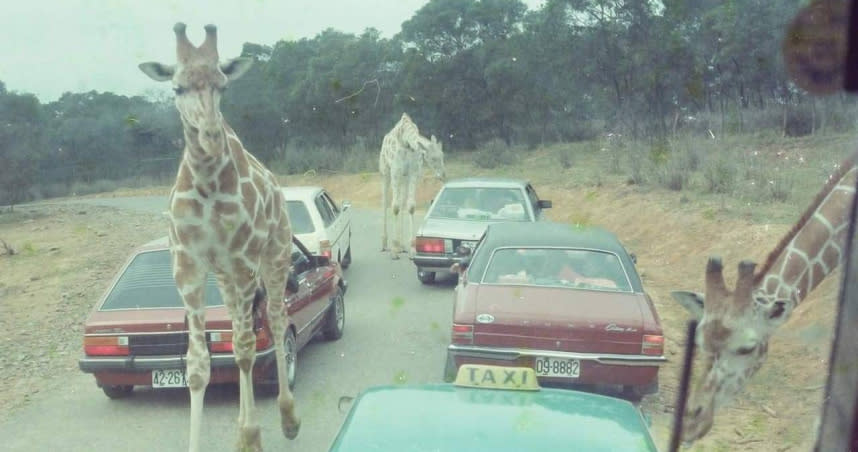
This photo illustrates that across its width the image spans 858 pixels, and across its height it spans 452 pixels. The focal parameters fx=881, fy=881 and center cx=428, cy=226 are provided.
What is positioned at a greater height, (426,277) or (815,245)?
(815,245)

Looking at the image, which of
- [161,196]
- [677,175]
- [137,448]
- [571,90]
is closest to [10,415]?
[137,448]

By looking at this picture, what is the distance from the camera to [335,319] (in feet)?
34.5

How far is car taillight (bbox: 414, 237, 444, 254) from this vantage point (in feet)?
42.0

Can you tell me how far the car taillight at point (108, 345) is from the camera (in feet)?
25.4

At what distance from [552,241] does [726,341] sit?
11.1 feet

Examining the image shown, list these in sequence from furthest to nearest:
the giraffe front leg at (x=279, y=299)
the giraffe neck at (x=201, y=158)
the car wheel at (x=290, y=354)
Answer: the car wheel at (x=290, y=354) → the giraffe front leg at (x=279, y=299) → the giraffe neck at (x=201, y=158)

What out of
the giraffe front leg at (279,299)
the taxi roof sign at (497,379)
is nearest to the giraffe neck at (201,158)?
the giraffe front leg at (279,299)

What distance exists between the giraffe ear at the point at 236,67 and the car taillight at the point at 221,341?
2.49m

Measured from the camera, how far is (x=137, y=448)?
7102 mm

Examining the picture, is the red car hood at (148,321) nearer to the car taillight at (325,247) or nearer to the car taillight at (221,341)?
the car taillight at (221,341)

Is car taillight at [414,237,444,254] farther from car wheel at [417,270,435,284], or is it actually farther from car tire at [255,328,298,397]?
car tire at [255,328,298,397]

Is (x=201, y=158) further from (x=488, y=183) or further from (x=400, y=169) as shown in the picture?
(x=400, y=169)

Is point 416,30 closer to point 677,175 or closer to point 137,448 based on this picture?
point 677,175

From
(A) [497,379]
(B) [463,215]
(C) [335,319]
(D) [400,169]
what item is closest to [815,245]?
(A) [497,379]
